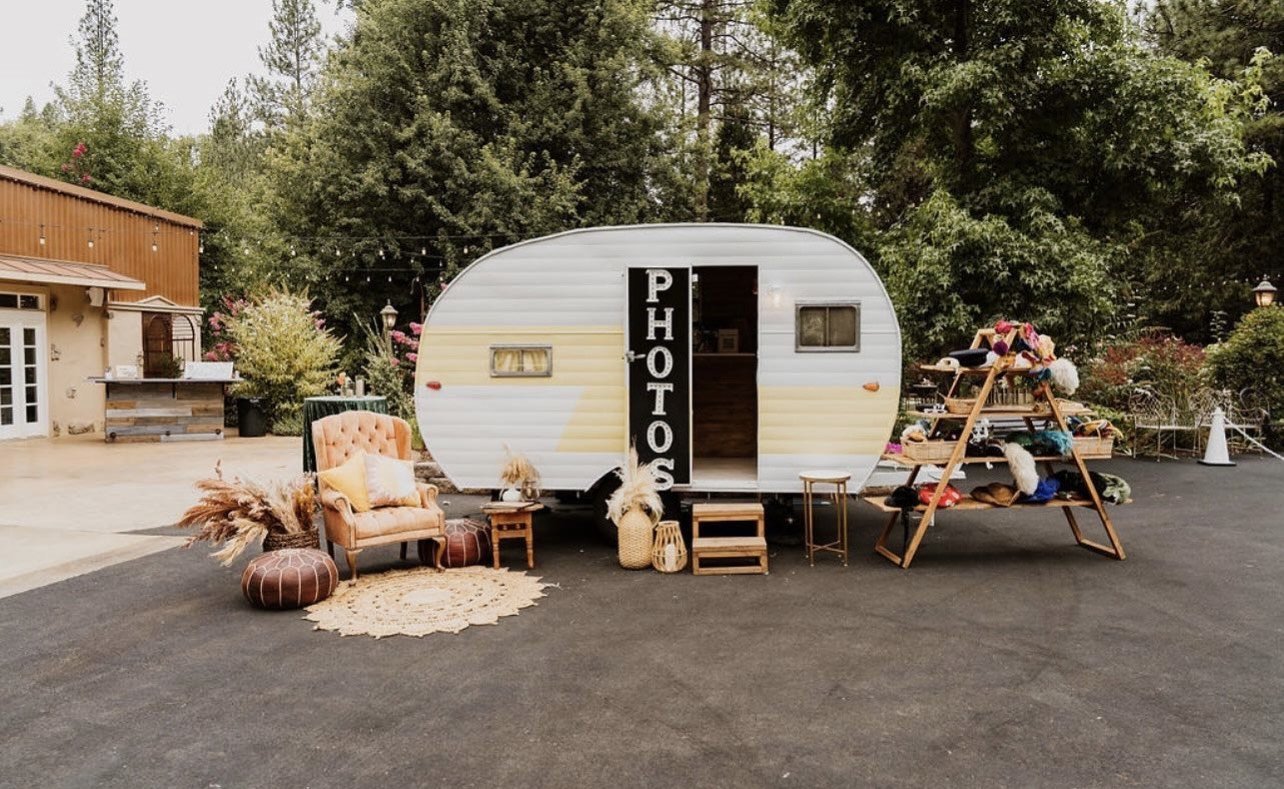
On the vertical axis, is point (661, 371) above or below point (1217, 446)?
above

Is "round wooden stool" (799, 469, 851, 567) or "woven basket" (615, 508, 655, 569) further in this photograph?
"round wooden stool" (799, 469, 851, 567)

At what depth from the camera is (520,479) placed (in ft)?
21.6

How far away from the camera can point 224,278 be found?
2236 cm

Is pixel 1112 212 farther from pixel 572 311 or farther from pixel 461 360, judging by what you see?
pixel 461 360

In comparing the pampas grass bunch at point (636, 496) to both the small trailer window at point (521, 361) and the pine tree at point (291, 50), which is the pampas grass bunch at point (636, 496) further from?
the pine tree at point (291, 50)

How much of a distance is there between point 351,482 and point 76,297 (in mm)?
12198

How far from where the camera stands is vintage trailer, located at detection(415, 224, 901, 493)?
21.5ft

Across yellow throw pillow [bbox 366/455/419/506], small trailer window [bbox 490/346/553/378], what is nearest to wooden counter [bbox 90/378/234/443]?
small trailer window [bbox 490/346/553/378]

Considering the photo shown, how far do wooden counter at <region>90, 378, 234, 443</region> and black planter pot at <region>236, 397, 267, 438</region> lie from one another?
66 centimetres

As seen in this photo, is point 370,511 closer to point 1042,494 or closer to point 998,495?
point 998,495

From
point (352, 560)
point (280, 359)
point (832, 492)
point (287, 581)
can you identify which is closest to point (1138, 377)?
point (832, 492)

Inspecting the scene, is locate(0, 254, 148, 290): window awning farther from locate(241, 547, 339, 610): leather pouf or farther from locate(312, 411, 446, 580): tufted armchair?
locate(241, 547, 339, 610): leather pouf

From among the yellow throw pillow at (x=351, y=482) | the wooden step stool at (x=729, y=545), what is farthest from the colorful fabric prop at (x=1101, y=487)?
the yellow throw pillow at (x=351, y=482)

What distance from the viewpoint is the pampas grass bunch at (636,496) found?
6.35m
